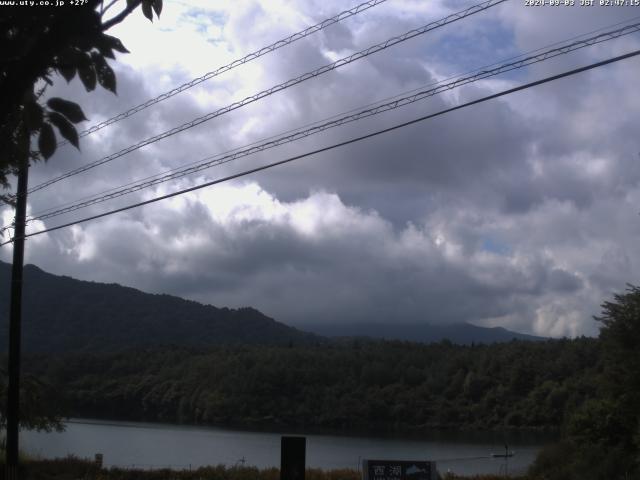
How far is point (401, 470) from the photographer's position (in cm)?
1588

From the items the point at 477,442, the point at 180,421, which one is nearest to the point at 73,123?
the point at 477,442

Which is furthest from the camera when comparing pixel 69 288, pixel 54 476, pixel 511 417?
pixel 69 288

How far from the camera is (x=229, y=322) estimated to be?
188m

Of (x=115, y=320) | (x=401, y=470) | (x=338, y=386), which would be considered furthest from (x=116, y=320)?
(x=401, y=470)

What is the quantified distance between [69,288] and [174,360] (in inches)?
1996

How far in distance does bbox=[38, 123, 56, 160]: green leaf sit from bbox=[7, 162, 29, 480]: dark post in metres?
15.8

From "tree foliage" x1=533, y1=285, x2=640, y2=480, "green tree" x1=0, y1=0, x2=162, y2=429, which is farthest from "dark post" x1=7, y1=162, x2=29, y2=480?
"tree foliage" x1=533, y1=285, x2=640, y2=480

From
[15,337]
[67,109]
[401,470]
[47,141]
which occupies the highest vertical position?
[67,109]

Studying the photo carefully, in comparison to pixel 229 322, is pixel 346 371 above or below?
below

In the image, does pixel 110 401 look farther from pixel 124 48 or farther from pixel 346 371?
pixel 124 48

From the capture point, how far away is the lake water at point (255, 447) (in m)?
48.4

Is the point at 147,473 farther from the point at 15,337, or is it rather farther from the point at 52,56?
the point at 52,56

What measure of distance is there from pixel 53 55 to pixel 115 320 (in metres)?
158

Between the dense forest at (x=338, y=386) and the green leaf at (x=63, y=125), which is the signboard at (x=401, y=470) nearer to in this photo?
the green leaf at (x=63, y=125)
